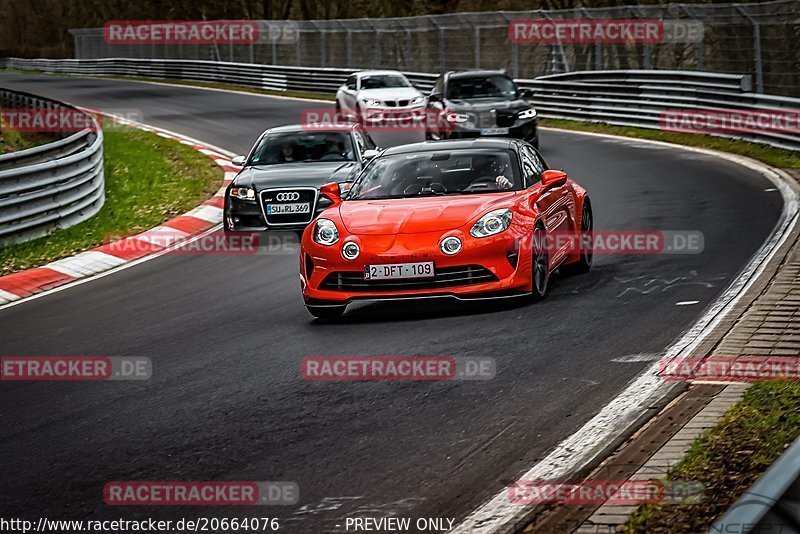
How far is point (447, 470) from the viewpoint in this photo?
5.70 m

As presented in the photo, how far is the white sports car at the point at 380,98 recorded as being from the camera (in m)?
30.6

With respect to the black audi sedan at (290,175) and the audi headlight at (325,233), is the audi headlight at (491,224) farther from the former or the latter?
the black audi sedan at (290,175)

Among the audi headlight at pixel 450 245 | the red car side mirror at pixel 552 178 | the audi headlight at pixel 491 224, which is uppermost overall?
the red car side mirror at pixel 552 178

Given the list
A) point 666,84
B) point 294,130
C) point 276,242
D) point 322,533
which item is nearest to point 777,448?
point 322,533

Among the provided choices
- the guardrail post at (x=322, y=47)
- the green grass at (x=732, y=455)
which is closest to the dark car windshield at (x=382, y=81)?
the guardrail post at (x=322, y=47)

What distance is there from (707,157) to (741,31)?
4.11m

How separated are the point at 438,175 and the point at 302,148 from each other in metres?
5.91

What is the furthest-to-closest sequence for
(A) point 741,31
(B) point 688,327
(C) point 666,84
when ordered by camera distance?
(C) point 666,84, (A) point 741,31, (B) point 688,327

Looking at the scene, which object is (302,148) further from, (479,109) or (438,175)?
(479,109)

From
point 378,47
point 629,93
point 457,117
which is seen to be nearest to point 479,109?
point 457,117

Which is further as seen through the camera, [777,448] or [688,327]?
[688,327]

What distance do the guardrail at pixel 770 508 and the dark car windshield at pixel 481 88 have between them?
21.2m

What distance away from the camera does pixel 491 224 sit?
378 inches

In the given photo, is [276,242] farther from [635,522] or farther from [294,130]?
[635,522]
